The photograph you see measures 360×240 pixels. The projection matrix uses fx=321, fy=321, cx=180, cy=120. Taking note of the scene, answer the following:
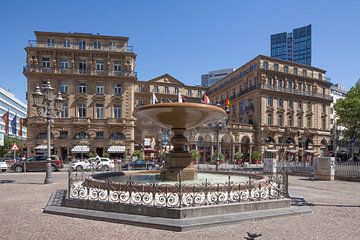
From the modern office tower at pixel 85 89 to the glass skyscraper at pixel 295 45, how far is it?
12312 cm

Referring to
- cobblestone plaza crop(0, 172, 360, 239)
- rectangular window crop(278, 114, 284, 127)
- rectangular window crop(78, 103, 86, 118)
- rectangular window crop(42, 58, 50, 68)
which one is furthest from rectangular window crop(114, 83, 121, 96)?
cobblestone plaza crop(0, 172, 360, 239)

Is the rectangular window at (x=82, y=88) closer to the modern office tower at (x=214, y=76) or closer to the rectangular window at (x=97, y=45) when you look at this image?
the rectangular window at (x=97, y=45)

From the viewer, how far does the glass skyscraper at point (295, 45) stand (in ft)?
499

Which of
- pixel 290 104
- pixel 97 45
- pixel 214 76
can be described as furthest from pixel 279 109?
pixel 214 76

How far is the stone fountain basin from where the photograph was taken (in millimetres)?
11383

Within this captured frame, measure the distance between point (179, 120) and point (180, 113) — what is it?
706mm

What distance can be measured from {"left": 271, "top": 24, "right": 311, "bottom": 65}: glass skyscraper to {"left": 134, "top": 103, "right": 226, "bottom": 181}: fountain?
500 ft

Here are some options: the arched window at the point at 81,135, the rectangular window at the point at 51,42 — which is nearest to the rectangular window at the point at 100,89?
the arched window at the point at 81,135

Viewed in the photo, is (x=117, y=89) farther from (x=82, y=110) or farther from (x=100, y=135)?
(x=100, y=135)

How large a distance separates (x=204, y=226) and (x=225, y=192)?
201 centimetres

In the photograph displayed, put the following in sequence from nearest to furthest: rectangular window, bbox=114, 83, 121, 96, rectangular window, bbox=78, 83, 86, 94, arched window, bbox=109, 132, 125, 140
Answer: rectangular window, bbox=78, 83, 86, 94
arched window, bbox=109, 132, 125, 140
rectangular window, bbox=114, 83, 121, 96

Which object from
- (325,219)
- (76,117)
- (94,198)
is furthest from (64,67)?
(325,219)

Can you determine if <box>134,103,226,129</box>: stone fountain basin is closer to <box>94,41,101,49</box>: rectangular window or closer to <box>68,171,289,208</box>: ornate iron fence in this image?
<box>68,171,289,208</box>: ornate iron fence

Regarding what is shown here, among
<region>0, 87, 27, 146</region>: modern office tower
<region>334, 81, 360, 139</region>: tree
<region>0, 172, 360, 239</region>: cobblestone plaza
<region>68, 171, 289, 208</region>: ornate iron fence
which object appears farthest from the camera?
<region>0, 87, 27, 146</region>: modern office tower
